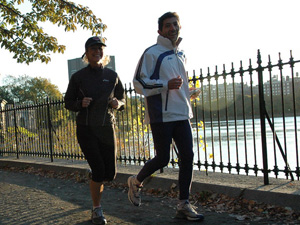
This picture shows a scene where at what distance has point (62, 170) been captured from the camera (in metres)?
7.46

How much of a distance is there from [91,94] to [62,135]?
6056 millimetres

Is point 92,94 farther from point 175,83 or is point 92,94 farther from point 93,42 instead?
point 175,83

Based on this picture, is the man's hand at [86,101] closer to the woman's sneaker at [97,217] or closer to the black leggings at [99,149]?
the black leggings at [99,149]

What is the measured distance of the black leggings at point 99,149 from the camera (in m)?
3.59

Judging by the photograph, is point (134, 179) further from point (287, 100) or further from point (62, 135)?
point (62, 135)

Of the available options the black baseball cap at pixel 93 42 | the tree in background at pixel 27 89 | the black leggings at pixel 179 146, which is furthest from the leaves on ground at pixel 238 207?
the tree in background at pixel 27 89

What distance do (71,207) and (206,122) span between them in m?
3.78

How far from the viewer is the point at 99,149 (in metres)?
3.66

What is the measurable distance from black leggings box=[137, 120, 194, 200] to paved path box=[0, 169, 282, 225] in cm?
43

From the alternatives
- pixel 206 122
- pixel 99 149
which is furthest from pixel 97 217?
pixel 206 122

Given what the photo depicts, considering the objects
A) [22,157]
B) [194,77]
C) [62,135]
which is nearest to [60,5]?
[62,135]

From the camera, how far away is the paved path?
3777mm

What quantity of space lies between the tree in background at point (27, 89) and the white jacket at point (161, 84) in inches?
3125

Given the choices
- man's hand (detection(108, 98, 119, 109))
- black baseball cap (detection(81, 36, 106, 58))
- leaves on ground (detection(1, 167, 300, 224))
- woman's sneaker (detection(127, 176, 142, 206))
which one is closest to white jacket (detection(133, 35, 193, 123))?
man's hand (detection(108, 98, 119, 109))
